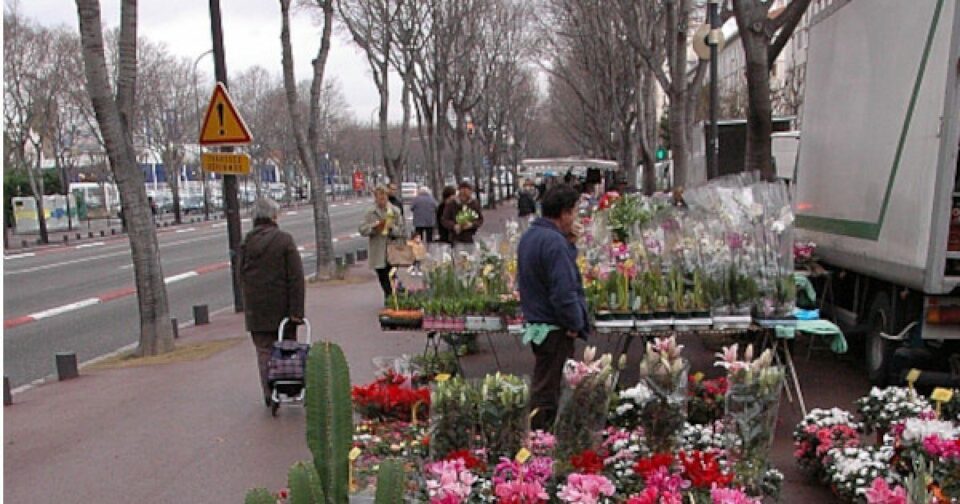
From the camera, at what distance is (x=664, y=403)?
186 inches

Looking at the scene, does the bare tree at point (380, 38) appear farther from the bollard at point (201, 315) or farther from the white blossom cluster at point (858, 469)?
the white blossom cluster at point (858, 469)

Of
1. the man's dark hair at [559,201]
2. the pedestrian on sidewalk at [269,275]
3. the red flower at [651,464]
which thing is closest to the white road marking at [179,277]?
the pedestrian on sidewalk at [269,275]

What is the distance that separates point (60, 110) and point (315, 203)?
2846 centimetres

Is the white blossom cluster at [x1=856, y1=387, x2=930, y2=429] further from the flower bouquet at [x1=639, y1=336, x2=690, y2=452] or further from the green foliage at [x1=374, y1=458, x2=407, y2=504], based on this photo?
the green foliage at [x1=374, y1=458, x2=407, y2=504]

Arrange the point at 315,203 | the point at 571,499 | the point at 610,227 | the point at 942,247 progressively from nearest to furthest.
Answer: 1. the point at 571,499
2. the point at 942,247
3. the point at 610,227
4. the point at 315,203

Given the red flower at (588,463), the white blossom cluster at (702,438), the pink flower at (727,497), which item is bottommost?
the white blossom cluster at (702,438)

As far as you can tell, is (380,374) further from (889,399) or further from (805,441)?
(889,399)

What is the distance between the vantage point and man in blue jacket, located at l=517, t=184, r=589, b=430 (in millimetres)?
5633

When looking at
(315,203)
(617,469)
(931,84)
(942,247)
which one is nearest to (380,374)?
(617,469)

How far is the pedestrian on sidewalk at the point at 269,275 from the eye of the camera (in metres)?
7.25

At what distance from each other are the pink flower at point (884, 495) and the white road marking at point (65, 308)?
49.5ft

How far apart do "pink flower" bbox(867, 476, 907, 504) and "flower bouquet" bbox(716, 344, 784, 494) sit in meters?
0.64

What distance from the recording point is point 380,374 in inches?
255

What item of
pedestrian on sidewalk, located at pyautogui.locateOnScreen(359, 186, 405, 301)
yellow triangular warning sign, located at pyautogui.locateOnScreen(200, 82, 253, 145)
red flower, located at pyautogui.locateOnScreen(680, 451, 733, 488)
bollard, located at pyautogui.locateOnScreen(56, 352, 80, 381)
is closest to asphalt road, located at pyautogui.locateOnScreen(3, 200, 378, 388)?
bollard, located at pyautogui.locateOnScreen(56, 352, 80, 381)
